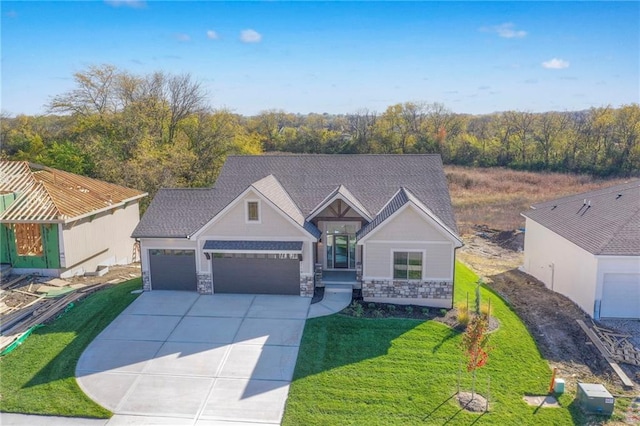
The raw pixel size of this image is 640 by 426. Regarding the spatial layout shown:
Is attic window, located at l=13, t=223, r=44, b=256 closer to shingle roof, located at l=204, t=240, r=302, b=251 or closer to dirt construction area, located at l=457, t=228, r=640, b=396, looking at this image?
shingle roof, located at l=204, t=240, r=302, b=251

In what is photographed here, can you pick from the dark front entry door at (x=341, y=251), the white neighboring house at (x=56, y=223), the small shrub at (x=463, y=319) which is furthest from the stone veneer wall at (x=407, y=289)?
the white neighboring house at (x=56, y=223)

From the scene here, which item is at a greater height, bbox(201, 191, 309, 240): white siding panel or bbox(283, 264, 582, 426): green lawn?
bbox(201, 191, 309, 240): white siding panel

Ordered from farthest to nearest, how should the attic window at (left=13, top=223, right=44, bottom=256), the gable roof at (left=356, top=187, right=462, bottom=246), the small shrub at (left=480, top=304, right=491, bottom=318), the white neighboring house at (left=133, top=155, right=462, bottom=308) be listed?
the attic window at (left=13, top=223, right=44, bottom=256) < the white neighboring house at (left=133, top=155, right=462, bottom=308) < the gable roof at (left=356, top=187, right=462, bottom=246) < the small shrub at (left=480, top=304, right=491, bottom=318)

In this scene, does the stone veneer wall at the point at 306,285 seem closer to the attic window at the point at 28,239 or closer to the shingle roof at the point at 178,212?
the shingle roof at the point at 178,212

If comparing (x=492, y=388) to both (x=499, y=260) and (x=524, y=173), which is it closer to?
(x=499, y=260)

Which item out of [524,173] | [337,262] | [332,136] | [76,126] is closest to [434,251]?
[337,262]

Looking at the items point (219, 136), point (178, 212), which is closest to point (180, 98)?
point (219, 136)

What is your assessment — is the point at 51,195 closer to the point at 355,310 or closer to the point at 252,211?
the point at 252,211

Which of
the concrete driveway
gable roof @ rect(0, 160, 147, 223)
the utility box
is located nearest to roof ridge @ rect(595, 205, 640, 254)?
the utility box
